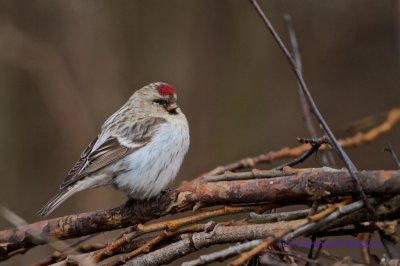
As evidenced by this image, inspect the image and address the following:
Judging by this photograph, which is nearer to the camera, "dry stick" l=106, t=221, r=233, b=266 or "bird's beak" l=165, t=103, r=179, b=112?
"dry stick" l=106, t=221, r=233, b=266

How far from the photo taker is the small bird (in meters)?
3.44

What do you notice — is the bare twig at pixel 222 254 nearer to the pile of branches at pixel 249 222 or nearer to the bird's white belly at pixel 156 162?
the pile of branches at pixel 249 222

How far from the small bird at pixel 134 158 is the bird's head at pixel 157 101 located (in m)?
0.05

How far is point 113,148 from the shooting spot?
3.70 m

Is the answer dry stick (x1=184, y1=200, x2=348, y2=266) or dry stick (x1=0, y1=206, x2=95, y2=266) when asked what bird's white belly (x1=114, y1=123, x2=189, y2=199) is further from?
dry stick (x1=184, y1=200, x2=348, y2=266)

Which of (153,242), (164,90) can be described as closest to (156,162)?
(164,90)

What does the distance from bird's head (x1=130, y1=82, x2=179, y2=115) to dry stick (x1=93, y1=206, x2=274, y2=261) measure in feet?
5.41

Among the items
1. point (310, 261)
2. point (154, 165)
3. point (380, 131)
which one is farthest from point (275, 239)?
point (154, 165)

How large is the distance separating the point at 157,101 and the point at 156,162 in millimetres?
638

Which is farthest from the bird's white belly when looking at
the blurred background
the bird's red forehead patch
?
the blurred background

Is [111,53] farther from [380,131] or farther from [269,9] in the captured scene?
[380,131]

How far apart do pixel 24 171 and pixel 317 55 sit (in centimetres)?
342

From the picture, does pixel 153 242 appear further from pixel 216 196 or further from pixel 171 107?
pixel 171 107

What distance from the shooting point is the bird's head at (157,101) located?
13.3 feet
